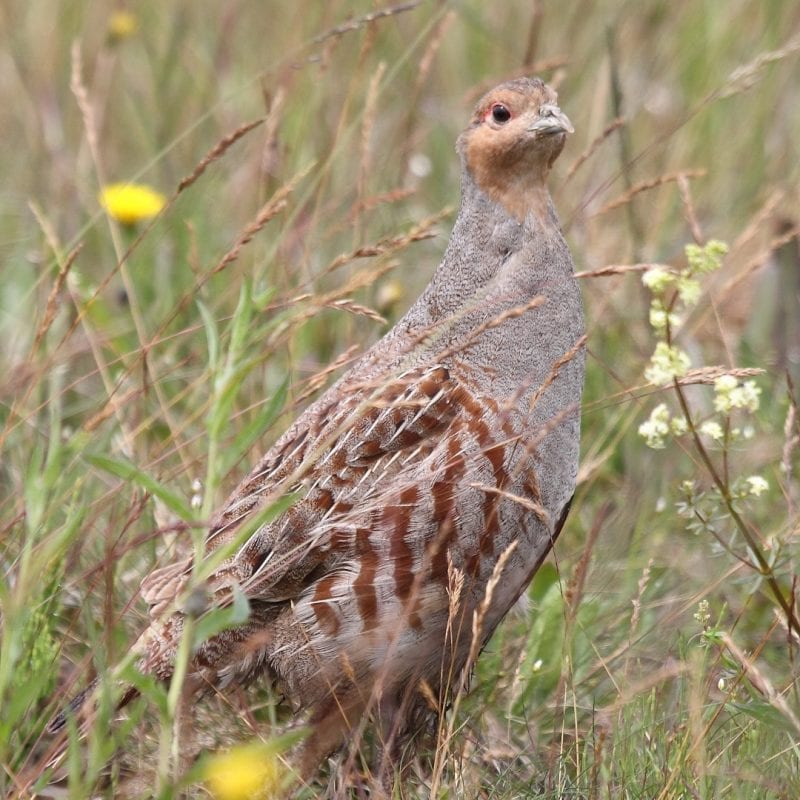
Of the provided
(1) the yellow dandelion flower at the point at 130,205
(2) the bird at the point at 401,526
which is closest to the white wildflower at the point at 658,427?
(2) the bird at the point at 401,526

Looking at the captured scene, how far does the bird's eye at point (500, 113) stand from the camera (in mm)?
3750

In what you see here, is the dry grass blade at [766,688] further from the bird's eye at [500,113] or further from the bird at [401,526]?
the bird's eye at [500,113]

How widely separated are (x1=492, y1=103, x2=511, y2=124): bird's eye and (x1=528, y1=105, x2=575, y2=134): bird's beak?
0.11 meters

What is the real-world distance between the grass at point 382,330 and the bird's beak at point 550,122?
36 centimetres

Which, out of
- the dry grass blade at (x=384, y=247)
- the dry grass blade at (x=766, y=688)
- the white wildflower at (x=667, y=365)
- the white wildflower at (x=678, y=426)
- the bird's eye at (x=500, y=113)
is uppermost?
the bird's eye at (x=500, y=113)

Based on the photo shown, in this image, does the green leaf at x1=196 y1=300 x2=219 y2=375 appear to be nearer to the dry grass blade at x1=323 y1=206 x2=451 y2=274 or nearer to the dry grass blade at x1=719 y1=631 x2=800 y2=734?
the dry grass blade at x1=323 y1=206 x2=451 y2=274

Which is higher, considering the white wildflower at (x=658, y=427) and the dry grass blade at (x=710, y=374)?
the dry grass blade at (x=710, y=374)

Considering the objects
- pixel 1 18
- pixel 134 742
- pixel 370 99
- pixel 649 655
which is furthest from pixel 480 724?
pixel 1 18

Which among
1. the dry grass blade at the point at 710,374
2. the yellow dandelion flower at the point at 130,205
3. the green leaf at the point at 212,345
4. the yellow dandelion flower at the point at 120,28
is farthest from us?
the yellow dandelion flower at the point at 120,28

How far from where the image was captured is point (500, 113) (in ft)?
12.3

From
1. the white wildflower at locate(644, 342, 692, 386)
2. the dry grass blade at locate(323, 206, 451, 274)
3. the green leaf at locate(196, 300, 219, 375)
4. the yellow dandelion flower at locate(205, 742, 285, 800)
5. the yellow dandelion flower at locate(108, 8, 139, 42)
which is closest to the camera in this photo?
the yellow dandelion flower at locate(205, 742, 285, 800)

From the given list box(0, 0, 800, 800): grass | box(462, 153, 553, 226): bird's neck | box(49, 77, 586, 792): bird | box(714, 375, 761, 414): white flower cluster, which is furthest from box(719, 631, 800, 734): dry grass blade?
box(462, 153, 553, 226): bird's neck

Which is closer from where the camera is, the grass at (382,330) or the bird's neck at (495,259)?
the grass at (382,330)

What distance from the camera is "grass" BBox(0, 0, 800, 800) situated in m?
2.87
